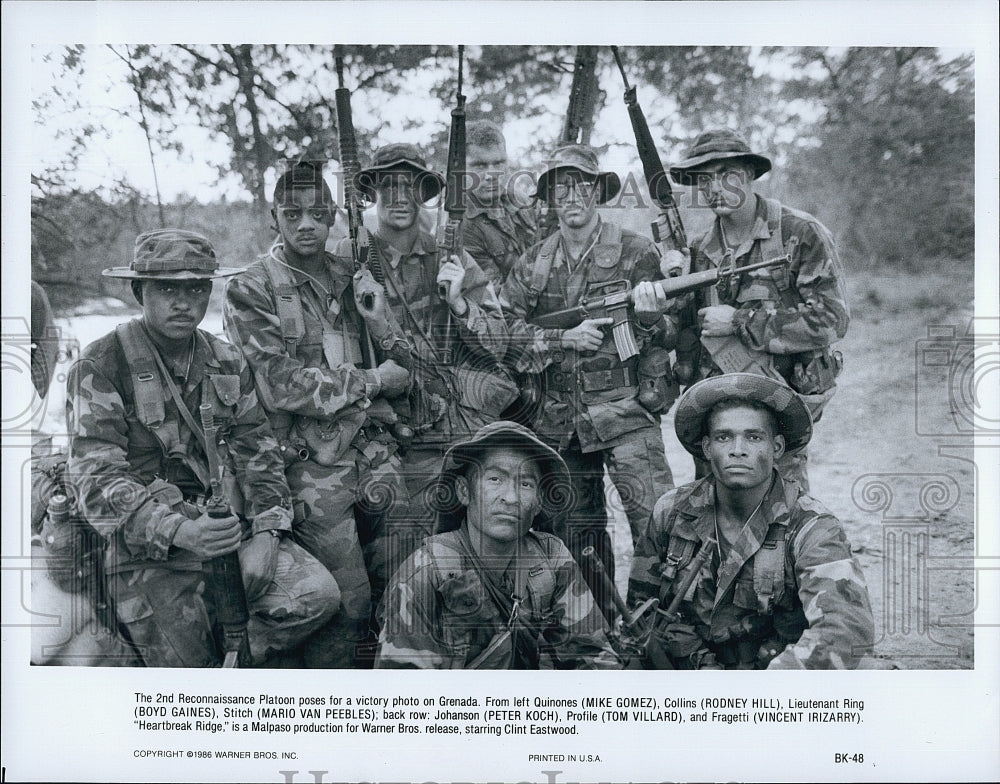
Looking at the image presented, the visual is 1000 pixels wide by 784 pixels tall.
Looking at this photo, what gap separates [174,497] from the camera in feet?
19.0

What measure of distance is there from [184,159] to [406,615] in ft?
8.31

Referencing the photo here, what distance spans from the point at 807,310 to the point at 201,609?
10.8ft

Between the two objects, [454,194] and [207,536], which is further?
[454,194]

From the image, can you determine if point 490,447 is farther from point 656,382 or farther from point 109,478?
point 109,478

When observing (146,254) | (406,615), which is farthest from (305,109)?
(406,615)

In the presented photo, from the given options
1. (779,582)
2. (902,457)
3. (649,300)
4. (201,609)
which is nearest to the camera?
(779,582)

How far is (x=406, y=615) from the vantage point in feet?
19.1

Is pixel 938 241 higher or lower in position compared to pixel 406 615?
higher

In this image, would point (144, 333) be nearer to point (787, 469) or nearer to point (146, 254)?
point (146, 254)

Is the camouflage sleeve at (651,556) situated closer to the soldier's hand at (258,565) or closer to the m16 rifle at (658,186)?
the m16 rifle at (658,186)

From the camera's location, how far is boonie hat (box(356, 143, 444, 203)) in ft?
19.6

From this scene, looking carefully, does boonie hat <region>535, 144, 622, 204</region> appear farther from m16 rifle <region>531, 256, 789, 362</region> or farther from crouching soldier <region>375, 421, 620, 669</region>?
crouching soldier <region>375, 421, 620, 669</region>

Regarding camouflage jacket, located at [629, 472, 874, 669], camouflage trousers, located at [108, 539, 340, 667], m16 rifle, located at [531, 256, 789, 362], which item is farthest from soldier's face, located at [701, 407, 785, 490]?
camouflage trousers, located at [108, 539, 340, 667]

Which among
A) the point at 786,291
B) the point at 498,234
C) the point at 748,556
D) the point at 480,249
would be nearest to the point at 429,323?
the point at 480,249
